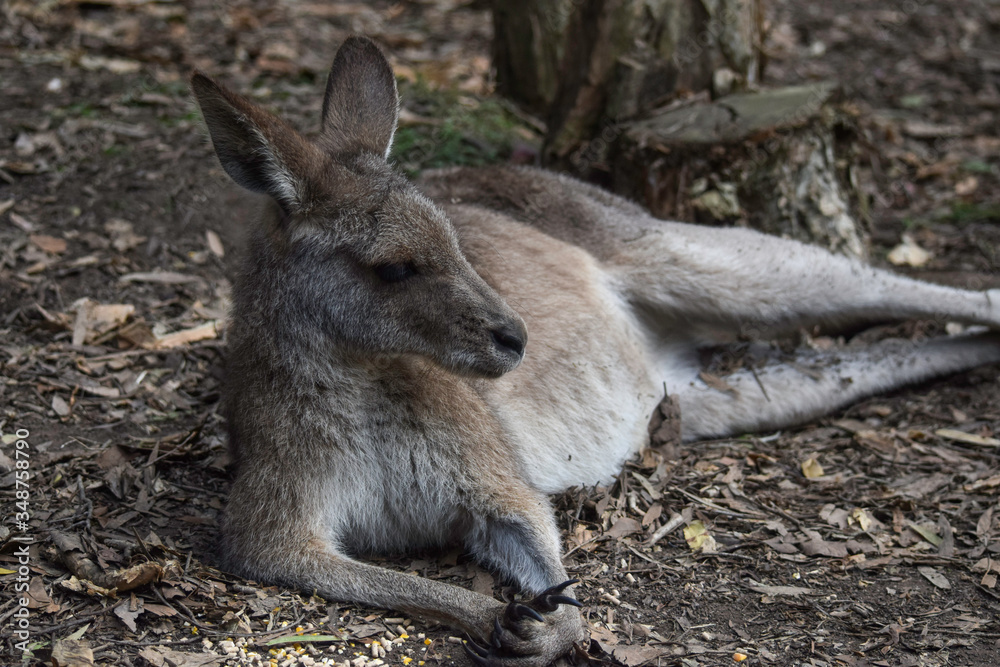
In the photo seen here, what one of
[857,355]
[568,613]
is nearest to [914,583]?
[568,613]

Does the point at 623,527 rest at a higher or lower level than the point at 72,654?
lower

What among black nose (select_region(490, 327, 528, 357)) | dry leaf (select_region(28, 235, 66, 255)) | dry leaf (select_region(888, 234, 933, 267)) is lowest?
dry leaf (select_region(888, 234, 933, 267))

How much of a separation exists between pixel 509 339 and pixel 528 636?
3.53ft

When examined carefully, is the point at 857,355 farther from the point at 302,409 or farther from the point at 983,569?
the point at 302,409

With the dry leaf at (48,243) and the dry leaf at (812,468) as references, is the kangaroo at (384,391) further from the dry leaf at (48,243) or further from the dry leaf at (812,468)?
the dry leaf at (48,243)

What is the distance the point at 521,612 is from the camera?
3240mm

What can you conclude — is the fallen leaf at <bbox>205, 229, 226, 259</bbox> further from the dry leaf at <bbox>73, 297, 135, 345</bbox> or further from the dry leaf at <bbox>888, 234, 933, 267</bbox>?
the dry leaf at <bbox>888, 234, 933, 267</bbox>

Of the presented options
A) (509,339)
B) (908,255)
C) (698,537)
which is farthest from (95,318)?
(908,255)

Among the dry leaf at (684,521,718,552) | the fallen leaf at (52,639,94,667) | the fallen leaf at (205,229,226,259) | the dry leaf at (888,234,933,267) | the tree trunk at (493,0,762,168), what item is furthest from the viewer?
the dry leaf at (888,234,933,267)

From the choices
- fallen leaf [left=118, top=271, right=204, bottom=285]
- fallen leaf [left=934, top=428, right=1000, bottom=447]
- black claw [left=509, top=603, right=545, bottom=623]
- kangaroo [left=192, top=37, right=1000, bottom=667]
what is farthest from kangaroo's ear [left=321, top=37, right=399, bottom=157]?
fallen leaf [left=934, top=428, right=1000, bottom=447]

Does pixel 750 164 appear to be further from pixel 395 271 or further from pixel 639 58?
pixel 395 271

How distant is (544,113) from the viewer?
7.34m

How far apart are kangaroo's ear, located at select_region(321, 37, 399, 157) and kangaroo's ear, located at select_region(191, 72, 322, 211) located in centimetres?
45

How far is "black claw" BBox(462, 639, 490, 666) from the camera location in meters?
3.22
